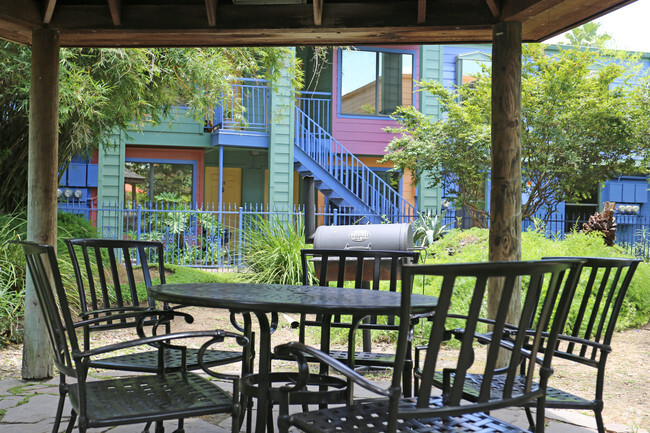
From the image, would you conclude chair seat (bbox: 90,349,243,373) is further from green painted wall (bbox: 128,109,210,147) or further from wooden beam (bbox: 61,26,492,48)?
green painted wall (bbox: 128,109,210,147)

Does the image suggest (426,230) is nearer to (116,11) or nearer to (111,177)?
(111,177)

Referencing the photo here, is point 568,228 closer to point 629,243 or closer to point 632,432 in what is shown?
point 629,243

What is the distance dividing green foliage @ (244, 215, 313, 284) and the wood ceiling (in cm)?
508

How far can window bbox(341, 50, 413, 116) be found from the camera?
16.6 metres

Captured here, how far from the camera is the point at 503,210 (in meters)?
4.54

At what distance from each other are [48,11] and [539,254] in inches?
252

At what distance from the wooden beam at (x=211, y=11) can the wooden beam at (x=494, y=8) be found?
1999 millimetres

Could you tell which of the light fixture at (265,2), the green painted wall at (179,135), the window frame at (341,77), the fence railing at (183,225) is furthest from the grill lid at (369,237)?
the window frame at (341,77)

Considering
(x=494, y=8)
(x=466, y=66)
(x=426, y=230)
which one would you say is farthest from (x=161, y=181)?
(x=494, y=8)

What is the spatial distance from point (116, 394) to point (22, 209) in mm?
6726

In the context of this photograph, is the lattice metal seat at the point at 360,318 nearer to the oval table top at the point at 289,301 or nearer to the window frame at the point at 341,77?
the oval table top at the point at 289,301

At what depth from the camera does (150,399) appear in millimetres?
2521

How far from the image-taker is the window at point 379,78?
54.6 feet

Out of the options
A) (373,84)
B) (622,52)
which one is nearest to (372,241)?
(622,52)
